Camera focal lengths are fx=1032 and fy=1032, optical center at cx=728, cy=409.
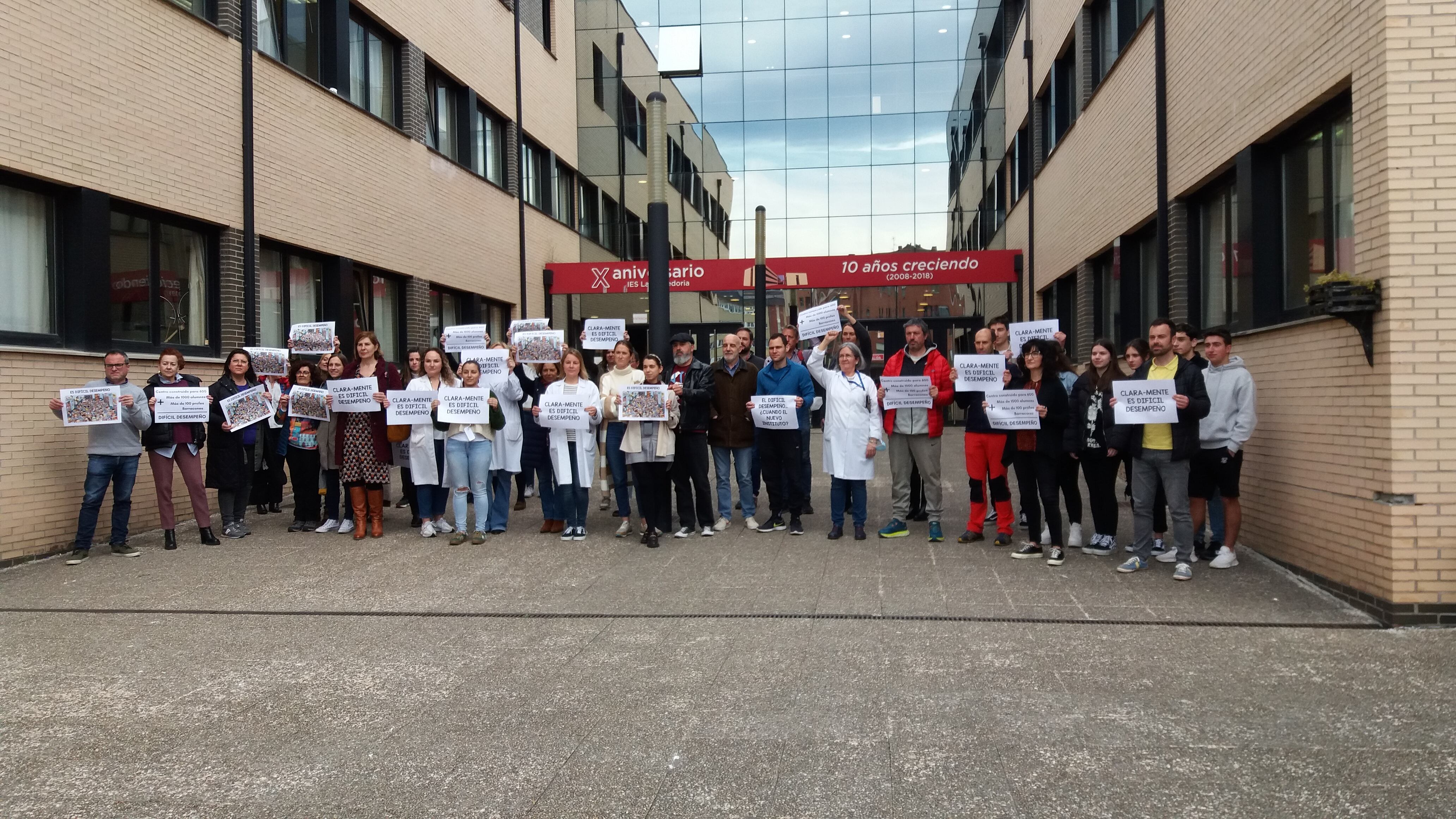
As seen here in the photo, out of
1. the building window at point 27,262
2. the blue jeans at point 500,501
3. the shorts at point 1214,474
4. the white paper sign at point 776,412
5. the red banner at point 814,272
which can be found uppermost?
the red banner at point 814,272

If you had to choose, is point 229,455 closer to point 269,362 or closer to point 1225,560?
point 269,362

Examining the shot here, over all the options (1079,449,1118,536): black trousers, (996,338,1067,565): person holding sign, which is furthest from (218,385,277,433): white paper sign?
(1079,449,1118,536): black trousers

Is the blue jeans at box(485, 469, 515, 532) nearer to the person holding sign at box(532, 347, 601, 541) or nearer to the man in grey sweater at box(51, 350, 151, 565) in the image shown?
the person holding sign at box(532, 347, 601, 541)

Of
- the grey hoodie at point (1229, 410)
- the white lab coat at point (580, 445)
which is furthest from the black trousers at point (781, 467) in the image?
the grey hoodie at point (1229, 410)

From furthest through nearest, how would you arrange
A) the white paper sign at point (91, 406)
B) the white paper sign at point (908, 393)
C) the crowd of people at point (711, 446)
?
the white paper sign at point (908, 393)
the white paper sign at point (91, 406)
the crowd of people at point (711, 446)

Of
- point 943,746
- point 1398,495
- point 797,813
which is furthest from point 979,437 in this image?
point 797,813

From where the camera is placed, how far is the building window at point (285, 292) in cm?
1327

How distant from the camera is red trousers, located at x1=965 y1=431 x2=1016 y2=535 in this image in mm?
9086

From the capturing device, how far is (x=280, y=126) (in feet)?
43.3

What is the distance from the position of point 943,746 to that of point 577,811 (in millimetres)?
1573

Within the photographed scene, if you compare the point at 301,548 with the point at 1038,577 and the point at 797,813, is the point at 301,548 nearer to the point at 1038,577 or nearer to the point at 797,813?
the point at 1038,577

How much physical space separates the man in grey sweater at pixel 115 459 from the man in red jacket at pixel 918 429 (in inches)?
262

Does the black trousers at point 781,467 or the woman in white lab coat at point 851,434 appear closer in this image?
the woman in white lab coat at point 851,434

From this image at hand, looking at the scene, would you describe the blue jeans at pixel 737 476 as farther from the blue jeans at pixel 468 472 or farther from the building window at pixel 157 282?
the building window at pixel 157 282
